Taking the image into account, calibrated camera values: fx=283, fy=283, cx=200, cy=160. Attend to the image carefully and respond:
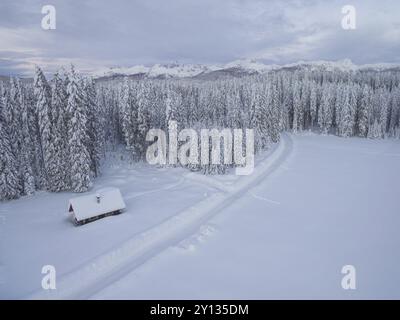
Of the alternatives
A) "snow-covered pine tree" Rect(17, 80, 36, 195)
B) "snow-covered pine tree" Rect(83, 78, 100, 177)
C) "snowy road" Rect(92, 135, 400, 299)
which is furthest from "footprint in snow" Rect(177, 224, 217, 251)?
"snow-covered pine tree" Rect(17, 80, 36, 195)

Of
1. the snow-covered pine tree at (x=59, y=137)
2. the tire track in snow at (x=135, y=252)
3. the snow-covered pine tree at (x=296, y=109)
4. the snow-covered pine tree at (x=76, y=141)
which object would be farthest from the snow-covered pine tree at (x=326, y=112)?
the snow-covered pine tree at (x=59, y=137)

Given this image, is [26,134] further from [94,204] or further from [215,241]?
[215,241]

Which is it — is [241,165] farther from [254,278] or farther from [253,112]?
[254,278]

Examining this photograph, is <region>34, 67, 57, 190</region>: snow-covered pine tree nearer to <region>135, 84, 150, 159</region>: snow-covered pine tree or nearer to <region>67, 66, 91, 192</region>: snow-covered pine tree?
<region>67, 66, 91, 192</region>: snow-covered pine tree

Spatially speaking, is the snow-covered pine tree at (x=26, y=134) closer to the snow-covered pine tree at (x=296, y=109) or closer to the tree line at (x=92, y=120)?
the tree line at (x=92, y=120)

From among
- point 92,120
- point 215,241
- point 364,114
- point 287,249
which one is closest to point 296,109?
point 364,114

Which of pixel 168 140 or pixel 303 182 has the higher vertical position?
pixel 168 140

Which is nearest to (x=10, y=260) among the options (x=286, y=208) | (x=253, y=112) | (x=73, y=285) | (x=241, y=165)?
(x=73, y=285)
